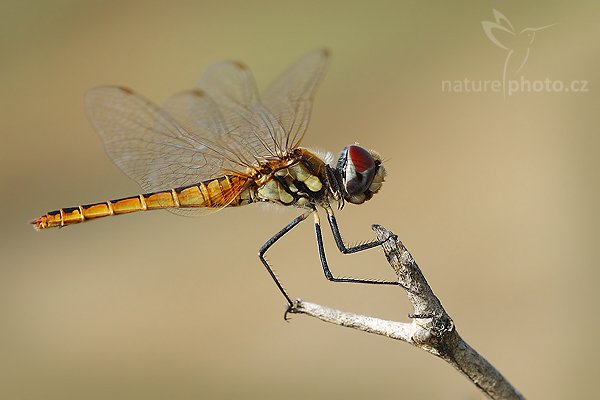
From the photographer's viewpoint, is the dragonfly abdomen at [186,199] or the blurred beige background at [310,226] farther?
the blurred beige background at [310,226]

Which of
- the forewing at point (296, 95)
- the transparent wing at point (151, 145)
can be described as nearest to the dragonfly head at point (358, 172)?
the forewing at point (296, 95)

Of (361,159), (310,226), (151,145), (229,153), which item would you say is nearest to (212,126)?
(229,153)

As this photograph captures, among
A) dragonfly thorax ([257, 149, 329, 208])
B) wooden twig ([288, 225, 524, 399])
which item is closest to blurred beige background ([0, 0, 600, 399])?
dragonfly thorax ([257, 149, 329, 208])

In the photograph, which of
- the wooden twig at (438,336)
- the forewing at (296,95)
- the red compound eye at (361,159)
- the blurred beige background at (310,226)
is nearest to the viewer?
the wooden twig at (438,336)

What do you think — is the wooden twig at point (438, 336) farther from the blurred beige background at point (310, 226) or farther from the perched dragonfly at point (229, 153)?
the blurred beige background at point (310, 226)

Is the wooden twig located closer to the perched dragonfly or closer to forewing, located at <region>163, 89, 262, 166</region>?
the perched dragonfly
